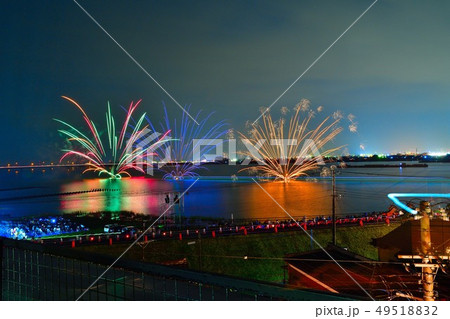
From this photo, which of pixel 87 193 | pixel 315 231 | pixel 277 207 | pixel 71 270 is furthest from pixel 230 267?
pixel 87 193

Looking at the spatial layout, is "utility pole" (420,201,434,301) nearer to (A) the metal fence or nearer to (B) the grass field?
(A) the metal fence

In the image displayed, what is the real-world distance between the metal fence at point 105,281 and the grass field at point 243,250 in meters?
9.68

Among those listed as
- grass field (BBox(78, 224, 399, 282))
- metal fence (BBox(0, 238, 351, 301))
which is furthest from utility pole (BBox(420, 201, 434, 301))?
grass field (BBox(78, 224, 399, 282))

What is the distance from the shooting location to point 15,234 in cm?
1819

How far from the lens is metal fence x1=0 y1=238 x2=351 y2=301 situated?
6.93 feet

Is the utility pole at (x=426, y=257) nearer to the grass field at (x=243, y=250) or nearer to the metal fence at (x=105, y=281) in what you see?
the metal fence at (x=105, y=281)

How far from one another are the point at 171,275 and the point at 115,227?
17.5 m

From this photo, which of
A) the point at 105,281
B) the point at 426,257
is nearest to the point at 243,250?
the point at 426,257

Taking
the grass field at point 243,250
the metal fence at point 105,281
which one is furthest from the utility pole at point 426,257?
the grass field at point 243,250

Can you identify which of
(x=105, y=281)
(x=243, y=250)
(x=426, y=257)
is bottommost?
(x=243, y=250)

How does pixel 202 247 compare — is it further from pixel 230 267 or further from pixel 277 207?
pixel 277 207

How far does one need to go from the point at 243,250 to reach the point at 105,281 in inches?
526

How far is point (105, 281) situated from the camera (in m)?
2.84

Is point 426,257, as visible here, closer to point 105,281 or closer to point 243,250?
point 105,281
